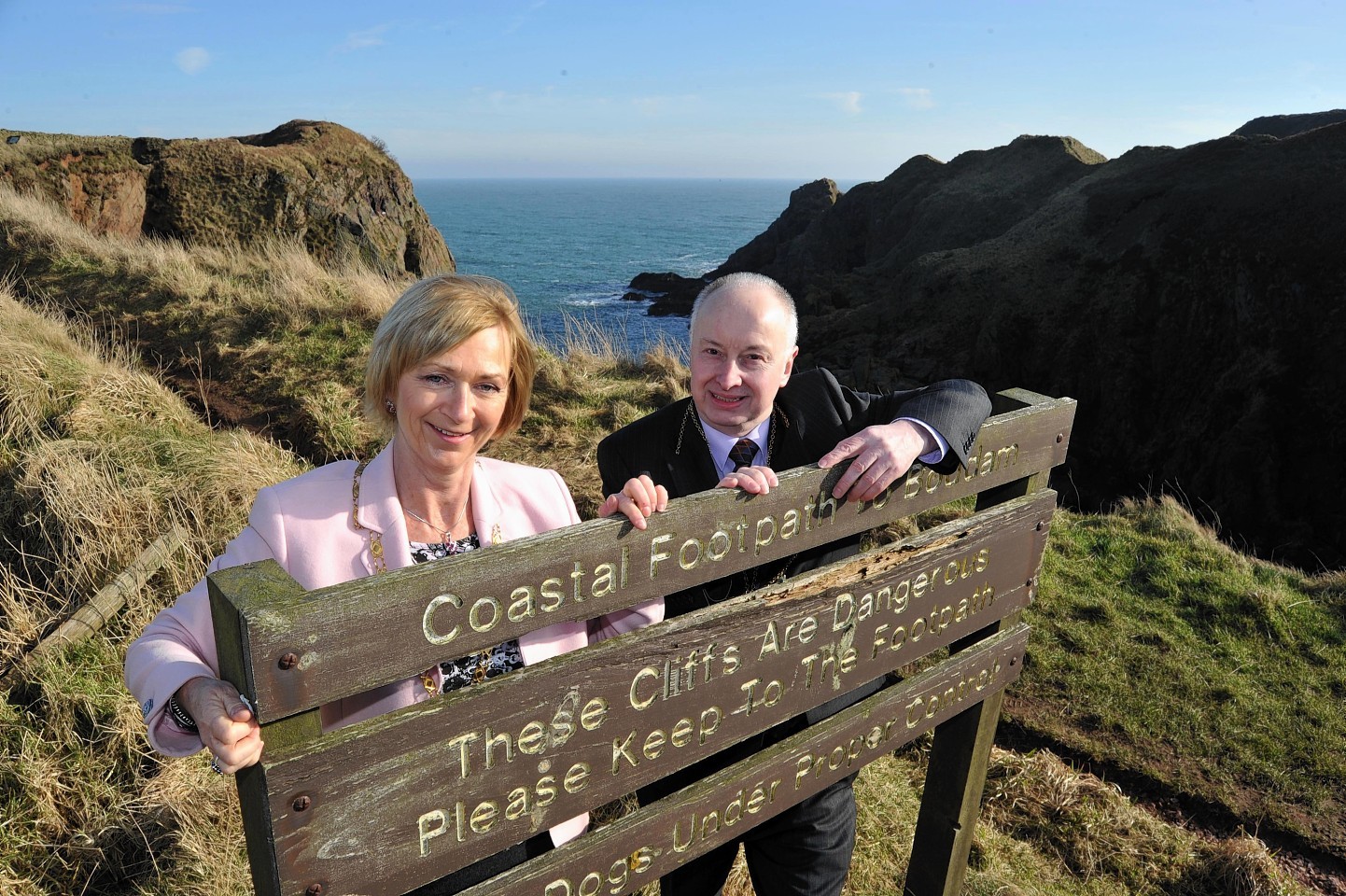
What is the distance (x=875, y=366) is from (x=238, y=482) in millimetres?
11268

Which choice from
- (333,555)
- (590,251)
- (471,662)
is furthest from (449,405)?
(590,251)

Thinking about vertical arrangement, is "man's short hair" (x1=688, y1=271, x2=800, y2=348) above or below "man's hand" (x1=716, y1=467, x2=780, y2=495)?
above

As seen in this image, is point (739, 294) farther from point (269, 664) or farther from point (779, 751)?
point (269, 664)

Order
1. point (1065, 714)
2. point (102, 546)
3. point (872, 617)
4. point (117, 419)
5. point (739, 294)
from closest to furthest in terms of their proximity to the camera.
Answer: point (872, 617) → point (739, 294) → point (102, 546) → point (1065, 714) → point (117, 419)

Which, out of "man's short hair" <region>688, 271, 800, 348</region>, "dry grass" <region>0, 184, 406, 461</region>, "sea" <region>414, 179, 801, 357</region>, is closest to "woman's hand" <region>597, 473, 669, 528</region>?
"man's short hair" <region>688, 271, 800, 348</region>

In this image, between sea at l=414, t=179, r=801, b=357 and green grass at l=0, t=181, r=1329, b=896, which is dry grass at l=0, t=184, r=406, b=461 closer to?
green grass at l=0, t=181, r=1329, b=896

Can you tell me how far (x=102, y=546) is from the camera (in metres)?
4.36

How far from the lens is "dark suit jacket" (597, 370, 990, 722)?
2480 mm

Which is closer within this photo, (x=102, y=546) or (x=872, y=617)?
(x=872, y=617)

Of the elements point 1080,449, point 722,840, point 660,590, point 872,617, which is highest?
point 660,590

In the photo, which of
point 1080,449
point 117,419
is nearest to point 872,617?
point 117,419

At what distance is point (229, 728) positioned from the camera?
1316mm

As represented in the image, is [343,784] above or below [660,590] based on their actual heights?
below

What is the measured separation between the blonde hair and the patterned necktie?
2.30 ft
